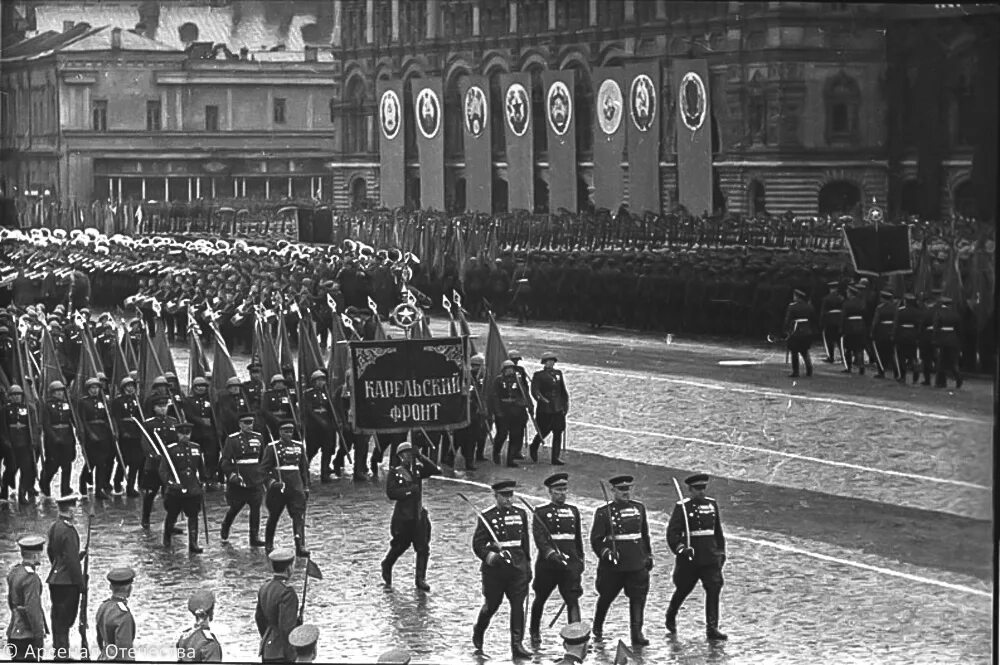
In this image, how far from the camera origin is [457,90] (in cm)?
1714

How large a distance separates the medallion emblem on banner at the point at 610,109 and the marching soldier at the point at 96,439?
484 cm

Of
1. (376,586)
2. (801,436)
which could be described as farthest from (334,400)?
(801,436)

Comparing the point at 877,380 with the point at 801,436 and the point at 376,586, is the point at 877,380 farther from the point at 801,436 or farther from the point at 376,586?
the point at 376,586

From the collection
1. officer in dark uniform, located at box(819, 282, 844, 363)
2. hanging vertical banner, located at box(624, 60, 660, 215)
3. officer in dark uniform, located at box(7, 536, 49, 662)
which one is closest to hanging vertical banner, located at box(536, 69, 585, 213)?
A: hanging vertical banner, located at box(624, 60, 660, 215)

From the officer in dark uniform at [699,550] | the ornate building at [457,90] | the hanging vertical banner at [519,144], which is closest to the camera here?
the officer in dark uniform at [699,550]

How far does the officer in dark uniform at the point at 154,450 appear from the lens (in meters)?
15.4

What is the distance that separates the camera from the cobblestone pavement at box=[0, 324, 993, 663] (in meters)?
13.8

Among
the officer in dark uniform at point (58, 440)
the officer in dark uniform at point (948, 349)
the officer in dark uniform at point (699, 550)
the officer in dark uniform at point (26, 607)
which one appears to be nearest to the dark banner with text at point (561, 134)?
the officer in dark uniform at point (948, 349)

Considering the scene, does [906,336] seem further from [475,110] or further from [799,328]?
[475,110]

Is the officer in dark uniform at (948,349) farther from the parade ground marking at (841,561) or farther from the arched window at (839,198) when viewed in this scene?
the parade ground marking at (841,561)

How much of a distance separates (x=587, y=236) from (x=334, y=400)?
9.01 feet

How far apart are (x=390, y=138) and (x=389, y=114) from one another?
215mm

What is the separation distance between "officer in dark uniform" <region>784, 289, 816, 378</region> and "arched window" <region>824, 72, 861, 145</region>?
137cm

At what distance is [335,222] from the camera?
17.4 meters
